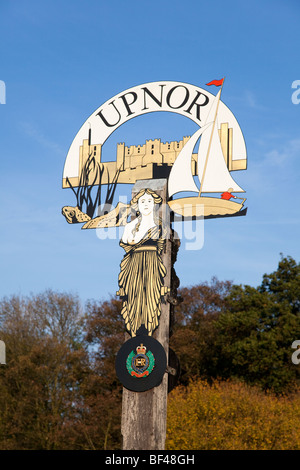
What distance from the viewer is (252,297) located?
85.8 ft

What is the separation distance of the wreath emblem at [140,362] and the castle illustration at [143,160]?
2.38m

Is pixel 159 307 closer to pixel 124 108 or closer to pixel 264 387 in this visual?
pixel 124 108

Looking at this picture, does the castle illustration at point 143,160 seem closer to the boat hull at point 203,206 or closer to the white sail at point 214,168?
the white sail at point 214,168

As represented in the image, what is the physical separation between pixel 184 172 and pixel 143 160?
2.24 ft

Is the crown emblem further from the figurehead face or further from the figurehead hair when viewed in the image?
the figurehead hair

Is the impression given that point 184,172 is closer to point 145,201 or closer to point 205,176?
point 205,176

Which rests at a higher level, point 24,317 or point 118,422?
point 24,317

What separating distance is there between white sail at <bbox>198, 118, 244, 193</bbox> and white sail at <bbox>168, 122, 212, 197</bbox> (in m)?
0.11

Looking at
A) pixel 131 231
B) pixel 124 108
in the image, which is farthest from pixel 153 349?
pixel 124 108

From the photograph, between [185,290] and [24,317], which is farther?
[185,290]

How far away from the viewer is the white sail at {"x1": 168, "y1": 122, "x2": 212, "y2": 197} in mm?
7734

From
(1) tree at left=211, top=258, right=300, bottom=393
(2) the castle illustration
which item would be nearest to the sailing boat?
(2) the castle illustration

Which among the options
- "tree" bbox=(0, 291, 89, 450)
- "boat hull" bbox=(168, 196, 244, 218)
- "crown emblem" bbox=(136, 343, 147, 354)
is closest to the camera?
"crown emblem" bbox=(136, 343, 147, 354)

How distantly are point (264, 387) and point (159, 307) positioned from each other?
18.2 meters
